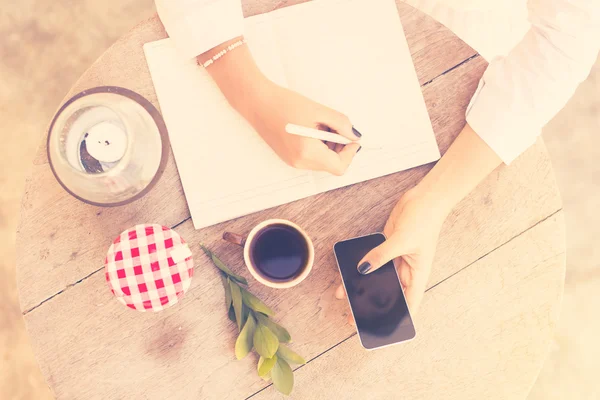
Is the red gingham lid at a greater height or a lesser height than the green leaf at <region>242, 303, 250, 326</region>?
greater

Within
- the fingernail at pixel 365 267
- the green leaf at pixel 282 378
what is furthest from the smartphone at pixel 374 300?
the green leaf at pixel 282 378

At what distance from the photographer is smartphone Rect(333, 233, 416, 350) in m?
0.70

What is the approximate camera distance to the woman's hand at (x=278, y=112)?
73 centimetres

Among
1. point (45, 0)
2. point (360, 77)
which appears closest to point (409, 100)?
point (360, 77)

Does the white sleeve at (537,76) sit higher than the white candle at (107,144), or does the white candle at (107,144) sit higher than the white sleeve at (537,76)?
the white candle at (107,144)

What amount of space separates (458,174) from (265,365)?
1.41 feet

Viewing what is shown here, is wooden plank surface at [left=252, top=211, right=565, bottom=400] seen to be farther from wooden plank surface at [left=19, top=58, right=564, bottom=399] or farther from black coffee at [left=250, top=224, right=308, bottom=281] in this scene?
black coffee at [left=250, top=224, right=308, bottom=281]

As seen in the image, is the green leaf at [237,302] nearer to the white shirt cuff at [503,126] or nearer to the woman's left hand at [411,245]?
the woman's left hand at [411,245]

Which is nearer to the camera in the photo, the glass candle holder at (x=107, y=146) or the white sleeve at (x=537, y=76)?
the glass candle holder at (x=107, y=146)

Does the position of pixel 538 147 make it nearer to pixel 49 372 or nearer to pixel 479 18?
pixel 479 18

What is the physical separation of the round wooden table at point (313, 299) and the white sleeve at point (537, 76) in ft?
0.19

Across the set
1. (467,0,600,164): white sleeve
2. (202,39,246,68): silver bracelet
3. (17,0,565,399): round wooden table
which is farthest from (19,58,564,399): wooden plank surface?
(202,39,246,68): silver bracelet

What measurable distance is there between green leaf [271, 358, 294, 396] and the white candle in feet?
1.25

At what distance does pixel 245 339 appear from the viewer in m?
0.70
